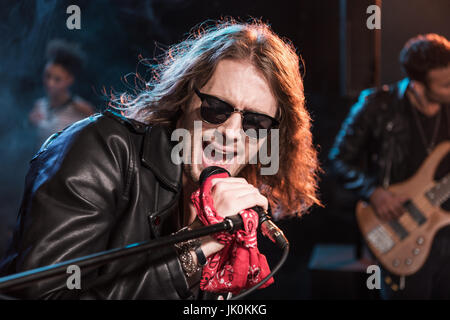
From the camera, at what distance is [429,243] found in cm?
236

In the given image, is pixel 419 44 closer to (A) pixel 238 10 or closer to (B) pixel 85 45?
(A) pixel 238 10

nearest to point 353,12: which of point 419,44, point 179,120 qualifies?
point 419,44

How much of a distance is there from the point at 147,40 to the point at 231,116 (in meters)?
0.77

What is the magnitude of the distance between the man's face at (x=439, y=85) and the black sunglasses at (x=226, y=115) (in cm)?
121

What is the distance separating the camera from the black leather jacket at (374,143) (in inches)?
99.6

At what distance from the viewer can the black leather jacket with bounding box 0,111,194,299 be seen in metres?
1.11

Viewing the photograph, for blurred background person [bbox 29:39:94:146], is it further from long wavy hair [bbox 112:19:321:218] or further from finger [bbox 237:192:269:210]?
finger [bbox 237:192:269:210]

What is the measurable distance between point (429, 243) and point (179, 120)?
5.55ft

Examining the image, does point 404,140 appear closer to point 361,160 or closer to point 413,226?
point 361,160

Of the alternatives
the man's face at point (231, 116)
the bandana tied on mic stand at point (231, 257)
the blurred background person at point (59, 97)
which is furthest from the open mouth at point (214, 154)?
the blurred background person at point (59, 97)
